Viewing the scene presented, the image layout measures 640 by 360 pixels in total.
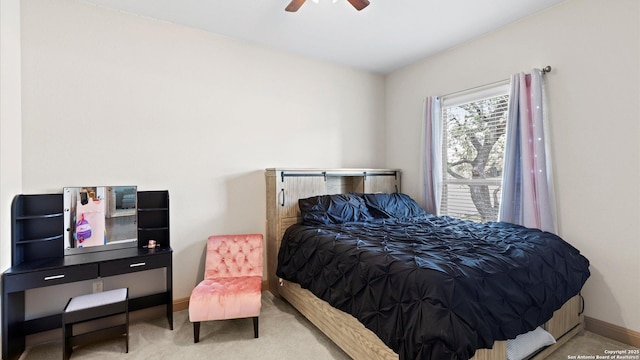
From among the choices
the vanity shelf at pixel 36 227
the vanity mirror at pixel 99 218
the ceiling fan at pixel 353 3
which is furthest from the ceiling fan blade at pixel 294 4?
the vanity shelf at pixel 36 227

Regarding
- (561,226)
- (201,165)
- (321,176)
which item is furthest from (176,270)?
(561,226)

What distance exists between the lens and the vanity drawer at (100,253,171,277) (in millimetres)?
2195

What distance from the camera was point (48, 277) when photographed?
201 cm

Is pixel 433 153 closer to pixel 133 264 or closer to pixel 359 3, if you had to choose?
pixel 359 3

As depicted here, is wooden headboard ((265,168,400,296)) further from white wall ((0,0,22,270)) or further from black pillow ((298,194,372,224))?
white wall ((0,0,22,270))

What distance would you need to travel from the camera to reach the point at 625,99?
222 cm

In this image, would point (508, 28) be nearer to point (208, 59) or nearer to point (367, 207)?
point (367, 207)

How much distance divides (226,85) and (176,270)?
1968 millimetres

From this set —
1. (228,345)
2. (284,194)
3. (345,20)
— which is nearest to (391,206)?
(284,194)

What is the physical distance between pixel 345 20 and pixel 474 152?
2.02m

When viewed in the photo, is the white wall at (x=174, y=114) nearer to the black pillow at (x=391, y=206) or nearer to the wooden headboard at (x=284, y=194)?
the wooden headboard at (x=284, y=194)

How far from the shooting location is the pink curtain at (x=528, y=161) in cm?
257

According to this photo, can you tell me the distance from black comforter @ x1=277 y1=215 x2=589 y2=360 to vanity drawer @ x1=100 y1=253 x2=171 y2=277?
1.10 m

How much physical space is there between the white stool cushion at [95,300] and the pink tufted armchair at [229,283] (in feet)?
1.77
